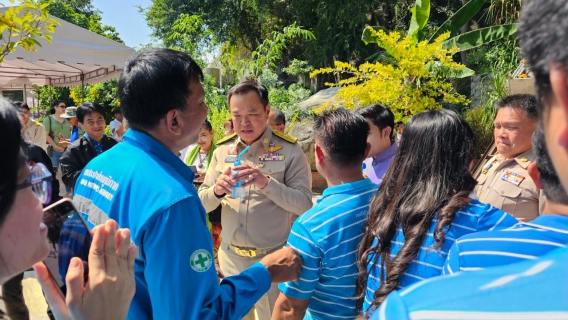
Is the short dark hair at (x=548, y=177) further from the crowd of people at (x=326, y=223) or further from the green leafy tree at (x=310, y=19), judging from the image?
the green leafy tree at (x=310, y=19)

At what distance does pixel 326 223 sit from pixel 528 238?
2.83 feet

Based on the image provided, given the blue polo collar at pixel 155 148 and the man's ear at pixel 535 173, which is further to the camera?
the blue polo collar at pixel 155 148

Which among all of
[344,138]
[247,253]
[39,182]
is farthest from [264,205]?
[39,182]

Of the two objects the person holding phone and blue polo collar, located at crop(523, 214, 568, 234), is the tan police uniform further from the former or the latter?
blue polo collar, located at crop(523, 214, 568, 234)

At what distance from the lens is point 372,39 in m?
8.49

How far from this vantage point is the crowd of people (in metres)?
0.56

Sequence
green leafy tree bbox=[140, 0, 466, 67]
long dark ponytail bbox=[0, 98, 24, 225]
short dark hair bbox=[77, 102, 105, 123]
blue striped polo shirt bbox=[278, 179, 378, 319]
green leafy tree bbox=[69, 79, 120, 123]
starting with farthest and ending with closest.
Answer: green leafy tree bbox=[69, 79, 120, 123] → green leafy tree bbox=[140, 0, 466, 67] → short dark hair bbox=[77, 102, 105, 123] → blue striped polo shirt bbox=[278, 179, 378, 319] → long dark ponytail bbox=[0, 98, 24, 225]

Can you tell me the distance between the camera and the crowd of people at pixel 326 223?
56 cm

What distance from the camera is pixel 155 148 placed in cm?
161

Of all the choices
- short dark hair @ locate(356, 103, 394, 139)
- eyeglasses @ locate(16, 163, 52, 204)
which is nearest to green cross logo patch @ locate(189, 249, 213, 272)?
eyeglasses @ locate(16, 163, 52, 204)

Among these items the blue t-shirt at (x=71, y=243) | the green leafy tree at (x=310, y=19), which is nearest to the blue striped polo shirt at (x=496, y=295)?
the blue t-shirt at (x=71, y=243)

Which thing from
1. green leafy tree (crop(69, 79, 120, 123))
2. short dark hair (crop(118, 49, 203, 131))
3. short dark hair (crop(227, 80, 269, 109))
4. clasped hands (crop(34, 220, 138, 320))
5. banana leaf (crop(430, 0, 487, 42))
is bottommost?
green leafy tree (crop(69, 79, 120, 123))

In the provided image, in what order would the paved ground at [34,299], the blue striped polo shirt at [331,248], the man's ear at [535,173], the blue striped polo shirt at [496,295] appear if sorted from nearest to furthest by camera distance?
the blue striped polo shirt at [496,295]
the man's ear at [535,173]
the blue striped polo shirt at [331,248]
the paved ground at [34,299]

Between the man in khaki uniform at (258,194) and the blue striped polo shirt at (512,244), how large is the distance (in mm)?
1545
